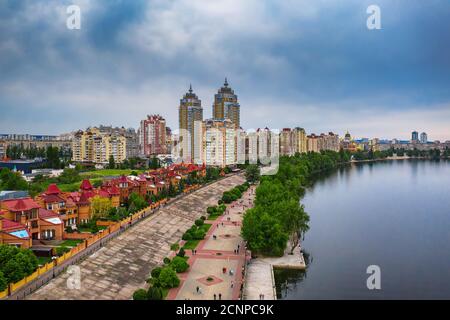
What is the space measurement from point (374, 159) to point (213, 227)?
4803 inches

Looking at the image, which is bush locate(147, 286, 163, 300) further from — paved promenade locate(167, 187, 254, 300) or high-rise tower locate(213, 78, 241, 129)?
high-rise tower locate(213, 78, 241, 129)

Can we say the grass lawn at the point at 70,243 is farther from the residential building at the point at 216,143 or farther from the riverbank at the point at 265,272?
the residential building at the point at 216,143

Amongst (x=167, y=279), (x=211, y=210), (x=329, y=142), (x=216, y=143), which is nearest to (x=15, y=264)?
(x=167, y=279)

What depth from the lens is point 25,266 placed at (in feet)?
60.8

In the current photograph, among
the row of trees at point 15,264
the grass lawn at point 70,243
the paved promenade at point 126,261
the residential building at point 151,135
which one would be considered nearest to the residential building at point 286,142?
the residential building at point 151,135

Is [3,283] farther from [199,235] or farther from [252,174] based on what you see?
[252,174]

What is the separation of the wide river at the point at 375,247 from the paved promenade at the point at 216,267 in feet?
8.66

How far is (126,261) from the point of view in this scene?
23.0m

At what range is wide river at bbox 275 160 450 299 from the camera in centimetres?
2159

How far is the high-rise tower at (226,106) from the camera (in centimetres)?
10919

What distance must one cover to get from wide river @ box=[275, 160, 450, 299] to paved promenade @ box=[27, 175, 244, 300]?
7.49 meters

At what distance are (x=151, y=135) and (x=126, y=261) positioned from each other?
278 ft

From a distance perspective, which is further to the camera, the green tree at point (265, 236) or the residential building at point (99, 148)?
the residential building at point (99, 148)
